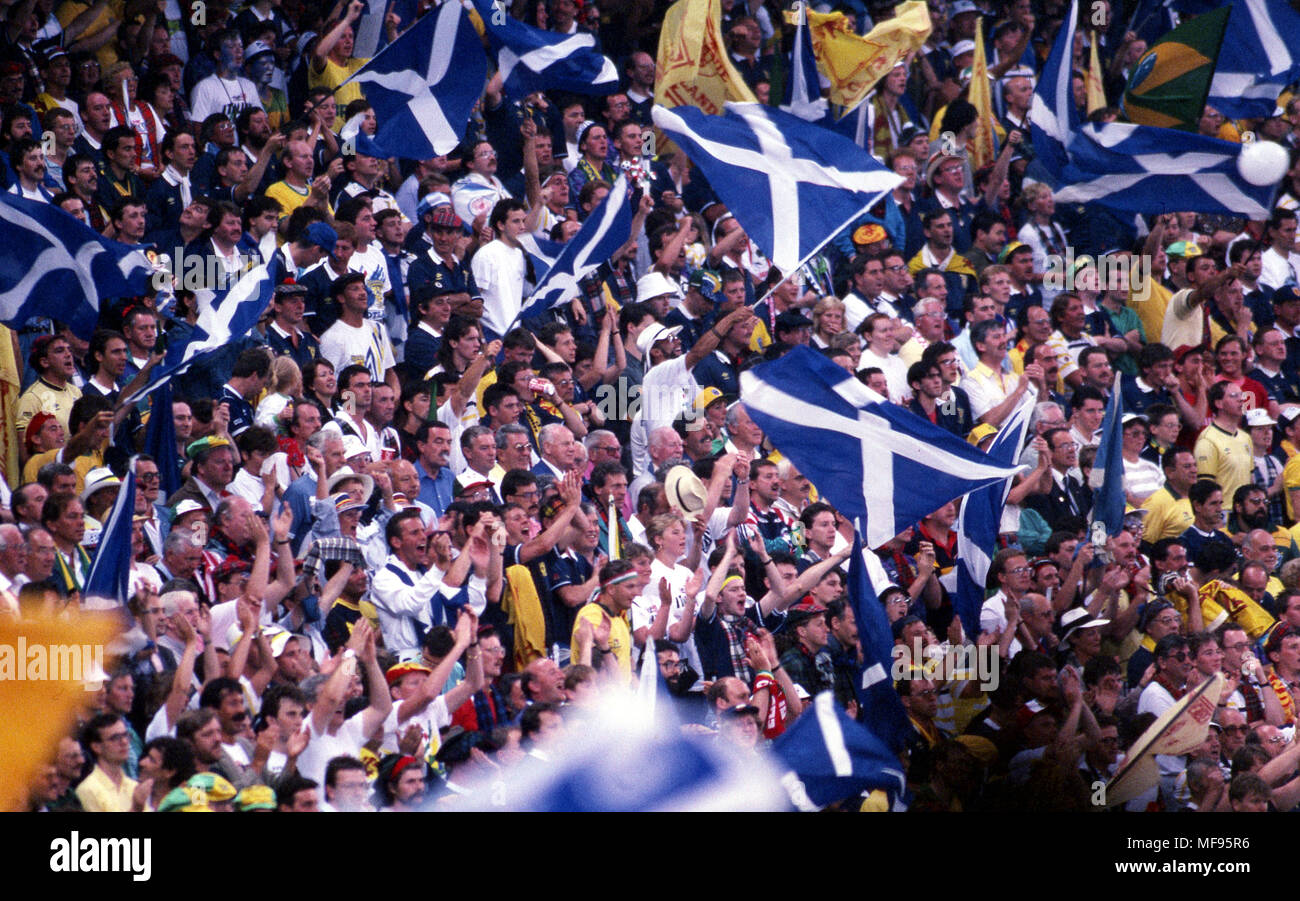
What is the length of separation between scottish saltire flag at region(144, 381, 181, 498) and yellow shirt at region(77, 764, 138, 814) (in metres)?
1.81

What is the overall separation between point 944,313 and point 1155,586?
2.30 m

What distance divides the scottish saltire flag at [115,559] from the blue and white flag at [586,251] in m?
3.16

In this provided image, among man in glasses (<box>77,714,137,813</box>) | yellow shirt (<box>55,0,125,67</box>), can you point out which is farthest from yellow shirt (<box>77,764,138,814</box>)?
yellow shirt (<box>55,0,125,67</box>)

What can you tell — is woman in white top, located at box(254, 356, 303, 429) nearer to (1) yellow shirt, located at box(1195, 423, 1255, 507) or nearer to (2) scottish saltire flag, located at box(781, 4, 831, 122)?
(2) scottish saltire flag, located at box(781, 4, 831, 122)

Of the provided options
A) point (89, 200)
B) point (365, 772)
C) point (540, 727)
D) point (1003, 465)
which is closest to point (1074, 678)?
point (1003, 465)

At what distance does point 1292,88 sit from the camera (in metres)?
15.6

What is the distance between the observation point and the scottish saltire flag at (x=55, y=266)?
939cm

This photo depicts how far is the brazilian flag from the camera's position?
42.4ft

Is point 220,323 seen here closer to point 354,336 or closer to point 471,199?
point 354,336

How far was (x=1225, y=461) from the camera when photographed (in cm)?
1209

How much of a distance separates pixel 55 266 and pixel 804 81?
211 inches

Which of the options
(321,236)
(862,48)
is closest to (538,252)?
(321,236)

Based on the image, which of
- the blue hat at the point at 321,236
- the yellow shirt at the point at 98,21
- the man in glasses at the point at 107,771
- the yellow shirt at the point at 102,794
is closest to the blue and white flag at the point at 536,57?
the yellow shirt at the point at 98,21
